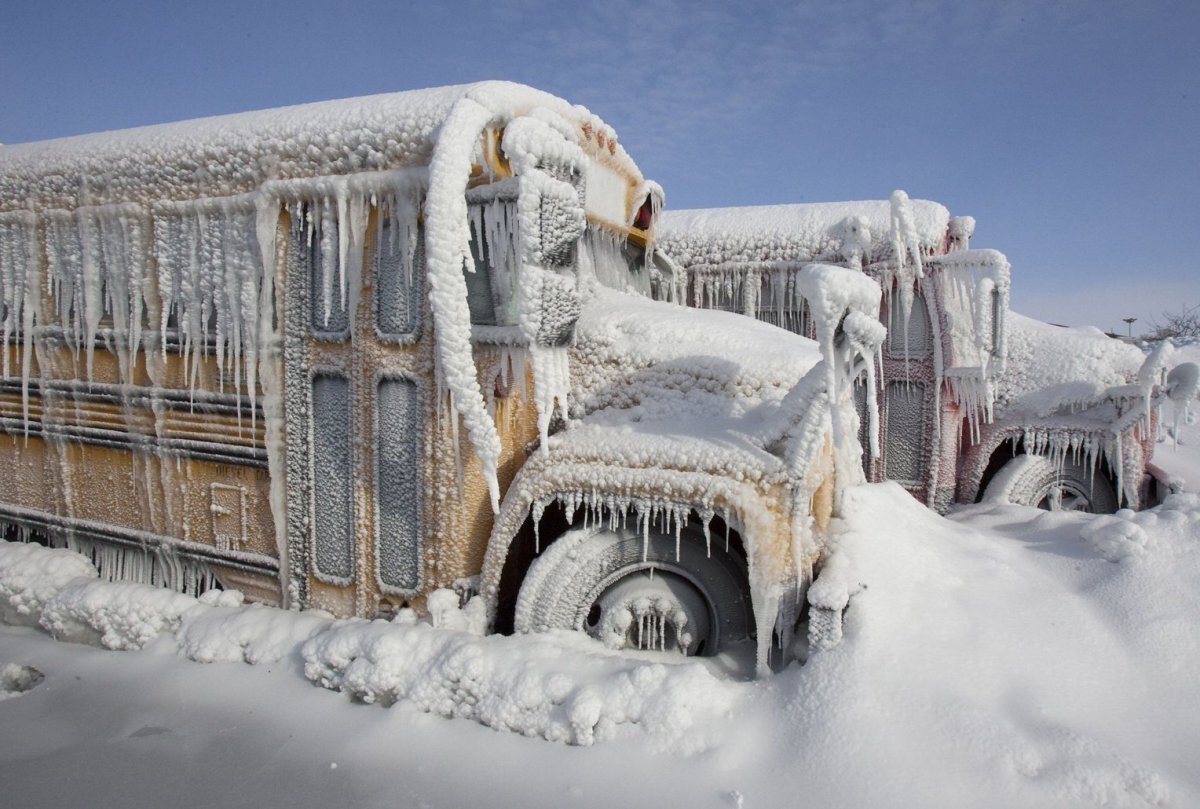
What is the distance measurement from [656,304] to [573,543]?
1.68 meters

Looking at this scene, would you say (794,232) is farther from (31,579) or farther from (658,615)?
(31,579)

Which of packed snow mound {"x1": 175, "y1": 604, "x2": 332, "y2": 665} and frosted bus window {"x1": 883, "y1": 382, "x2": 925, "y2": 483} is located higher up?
frosted bus window {"x1": 883, "y1": 382, "x2": 925, "y2": 483}

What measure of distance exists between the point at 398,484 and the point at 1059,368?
520 centimetres

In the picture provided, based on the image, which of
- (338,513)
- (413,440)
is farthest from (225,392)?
(413,440)

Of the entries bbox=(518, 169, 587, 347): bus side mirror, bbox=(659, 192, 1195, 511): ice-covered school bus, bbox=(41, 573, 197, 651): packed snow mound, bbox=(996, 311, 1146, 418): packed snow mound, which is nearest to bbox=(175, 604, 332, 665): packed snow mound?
bbox=(41, 573, 197, 651): packed snow mound

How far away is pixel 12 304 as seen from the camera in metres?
4.17

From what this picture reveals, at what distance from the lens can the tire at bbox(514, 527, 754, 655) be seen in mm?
2877

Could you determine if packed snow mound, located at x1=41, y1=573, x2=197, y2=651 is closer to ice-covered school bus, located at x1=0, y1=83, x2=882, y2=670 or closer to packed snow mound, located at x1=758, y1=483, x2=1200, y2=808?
ice-covered school bus, located at x1=0, y1=83, x2=882, y2=670

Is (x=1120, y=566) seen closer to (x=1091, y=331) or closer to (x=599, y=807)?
(x=599, y=807)

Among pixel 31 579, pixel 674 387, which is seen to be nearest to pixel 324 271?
pixel 674 387

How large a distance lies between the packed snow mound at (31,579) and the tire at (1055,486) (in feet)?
19.5

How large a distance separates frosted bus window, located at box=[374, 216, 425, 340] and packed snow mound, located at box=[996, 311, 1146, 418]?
4607mm

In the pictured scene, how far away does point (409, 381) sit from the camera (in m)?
3.13

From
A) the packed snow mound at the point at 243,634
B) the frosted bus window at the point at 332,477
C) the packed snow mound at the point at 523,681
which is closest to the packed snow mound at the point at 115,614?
the packed snow mound at the point at 243,634
